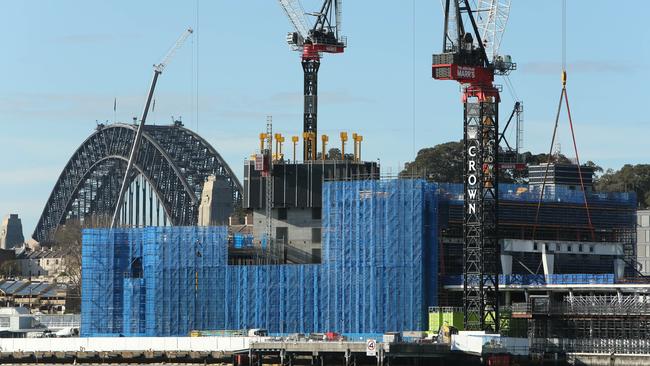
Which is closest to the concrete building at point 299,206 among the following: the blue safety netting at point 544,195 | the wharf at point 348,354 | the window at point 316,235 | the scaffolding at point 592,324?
the window at point 316,235

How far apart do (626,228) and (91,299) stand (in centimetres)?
4939

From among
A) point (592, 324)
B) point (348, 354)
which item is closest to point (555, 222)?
point (592, 324)

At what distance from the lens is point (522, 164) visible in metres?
198

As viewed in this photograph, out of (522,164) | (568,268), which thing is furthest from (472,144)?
(522,164)

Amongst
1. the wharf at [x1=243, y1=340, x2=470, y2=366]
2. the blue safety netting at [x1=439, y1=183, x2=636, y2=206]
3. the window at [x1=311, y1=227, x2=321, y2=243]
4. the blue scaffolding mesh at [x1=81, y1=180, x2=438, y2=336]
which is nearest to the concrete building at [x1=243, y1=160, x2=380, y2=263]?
the window at [x1=311, y1=227, x2=321, y2=243]

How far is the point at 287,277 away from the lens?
160500 millimetres

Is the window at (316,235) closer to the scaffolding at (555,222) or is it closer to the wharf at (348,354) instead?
the scaffolding at (555,222)

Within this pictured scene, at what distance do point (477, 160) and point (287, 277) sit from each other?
908 inches

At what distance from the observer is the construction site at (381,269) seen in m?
141

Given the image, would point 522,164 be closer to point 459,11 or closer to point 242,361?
point 459,11

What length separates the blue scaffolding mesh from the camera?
154 m

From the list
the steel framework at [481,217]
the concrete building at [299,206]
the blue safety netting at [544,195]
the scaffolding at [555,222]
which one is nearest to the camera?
the steel framework at [481,217]

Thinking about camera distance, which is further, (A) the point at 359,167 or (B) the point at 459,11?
(A) the point at 359,167

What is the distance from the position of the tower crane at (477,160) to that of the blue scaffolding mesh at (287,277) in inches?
272
